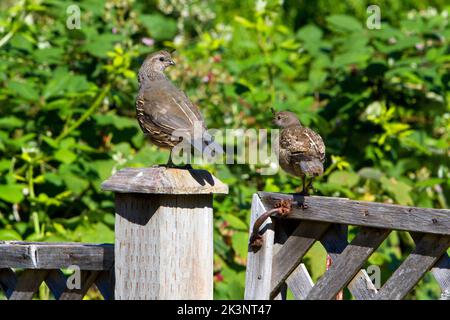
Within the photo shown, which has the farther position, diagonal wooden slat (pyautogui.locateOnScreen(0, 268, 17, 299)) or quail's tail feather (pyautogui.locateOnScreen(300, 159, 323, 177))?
quail's tail feather (pyautogui.locateOnScreen(300, 159, 323, 177))

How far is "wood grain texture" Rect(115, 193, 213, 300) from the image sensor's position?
9.08 ft

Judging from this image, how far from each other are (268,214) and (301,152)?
4.09 feet

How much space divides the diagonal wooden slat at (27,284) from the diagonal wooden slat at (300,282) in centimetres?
95

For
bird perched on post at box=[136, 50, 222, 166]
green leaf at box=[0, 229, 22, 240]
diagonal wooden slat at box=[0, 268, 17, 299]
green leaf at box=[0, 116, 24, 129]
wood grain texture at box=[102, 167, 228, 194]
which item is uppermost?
bird perched on post at box=[136, 50, 222, 166]

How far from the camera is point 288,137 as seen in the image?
446 centimetres

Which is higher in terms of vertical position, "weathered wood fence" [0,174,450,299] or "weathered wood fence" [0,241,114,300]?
"weathered wood fence" [0,174,450,299]

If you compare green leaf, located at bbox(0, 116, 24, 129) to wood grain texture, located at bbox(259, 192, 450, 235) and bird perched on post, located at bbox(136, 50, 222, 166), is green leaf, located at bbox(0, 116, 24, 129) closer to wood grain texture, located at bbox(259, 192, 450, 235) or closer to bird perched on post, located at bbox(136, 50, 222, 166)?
bird perched on post, located at bbox(136, 50, 222, 166)

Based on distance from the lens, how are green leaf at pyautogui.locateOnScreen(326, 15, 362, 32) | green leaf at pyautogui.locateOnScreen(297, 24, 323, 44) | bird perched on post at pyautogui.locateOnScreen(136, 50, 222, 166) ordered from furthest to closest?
1. green leaf at pyautogui.locateOnScreen(297, 24, 323, 44)
2. green leaf at pyautogui.locateOnScreen(326, 15, 362, 32)
3. bird perched on post at pyautogui.locateOnScreen(136, 50, 222, 166)

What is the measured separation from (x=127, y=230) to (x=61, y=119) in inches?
114

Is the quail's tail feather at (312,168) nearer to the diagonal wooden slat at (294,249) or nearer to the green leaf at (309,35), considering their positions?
the diagonal wooden slat at (294,249)

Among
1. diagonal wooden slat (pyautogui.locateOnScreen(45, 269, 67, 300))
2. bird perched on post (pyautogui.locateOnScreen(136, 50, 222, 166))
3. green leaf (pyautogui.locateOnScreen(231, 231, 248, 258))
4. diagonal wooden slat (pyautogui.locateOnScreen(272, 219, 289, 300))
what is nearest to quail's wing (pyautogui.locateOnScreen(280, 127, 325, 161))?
bird perched on post (pyautogui.locateOnScreen(136, 50, 222, 166))

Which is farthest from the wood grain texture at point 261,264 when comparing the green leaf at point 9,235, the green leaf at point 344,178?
the green leaf at point 344,178

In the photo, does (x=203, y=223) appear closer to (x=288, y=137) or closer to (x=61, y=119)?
(x=288, y=137)

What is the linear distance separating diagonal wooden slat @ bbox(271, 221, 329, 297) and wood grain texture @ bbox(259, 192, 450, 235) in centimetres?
5
